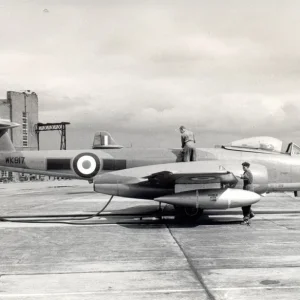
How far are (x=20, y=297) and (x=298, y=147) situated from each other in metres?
9.77

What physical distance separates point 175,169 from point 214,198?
121 cm

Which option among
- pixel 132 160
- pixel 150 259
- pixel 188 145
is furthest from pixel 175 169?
pixel 150 259

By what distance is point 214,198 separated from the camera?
32.8 ft

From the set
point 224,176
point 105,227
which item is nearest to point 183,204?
point 224,176

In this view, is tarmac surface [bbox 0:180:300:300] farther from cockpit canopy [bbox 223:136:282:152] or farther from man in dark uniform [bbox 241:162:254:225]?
cockpit canopy [bbox 223:136:282:152]

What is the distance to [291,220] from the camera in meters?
11.1

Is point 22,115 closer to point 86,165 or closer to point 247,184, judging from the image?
point 86,165

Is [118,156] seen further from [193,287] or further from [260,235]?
[193,287]

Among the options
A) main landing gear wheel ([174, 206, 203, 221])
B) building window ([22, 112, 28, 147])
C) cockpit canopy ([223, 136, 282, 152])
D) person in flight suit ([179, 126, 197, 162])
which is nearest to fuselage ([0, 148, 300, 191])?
cockpit canopy ([223, 136, 282, 152])

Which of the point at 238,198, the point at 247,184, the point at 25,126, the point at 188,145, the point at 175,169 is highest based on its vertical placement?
the point at 25,126

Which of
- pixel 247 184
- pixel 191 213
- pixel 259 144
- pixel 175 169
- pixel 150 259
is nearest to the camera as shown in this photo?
pixel 150 259

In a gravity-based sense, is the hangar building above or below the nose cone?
above

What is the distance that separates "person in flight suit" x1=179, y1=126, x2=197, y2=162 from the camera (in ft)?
37.4

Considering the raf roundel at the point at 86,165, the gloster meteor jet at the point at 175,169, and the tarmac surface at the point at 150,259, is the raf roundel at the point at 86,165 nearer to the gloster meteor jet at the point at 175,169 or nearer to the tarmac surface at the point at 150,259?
the gloster meteor jet at the point at 175,169
